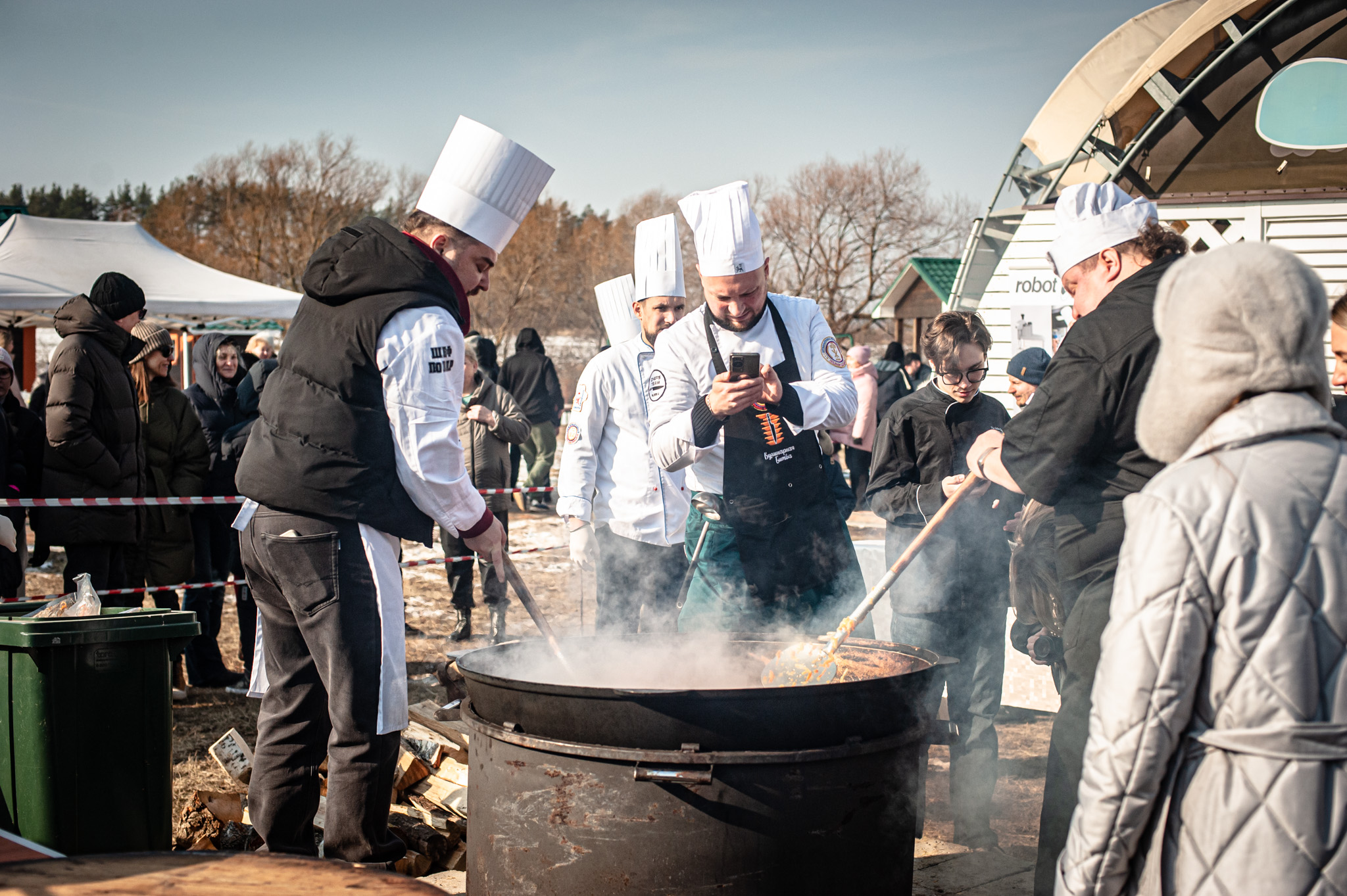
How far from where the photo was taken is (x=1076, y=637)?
9.37 feet

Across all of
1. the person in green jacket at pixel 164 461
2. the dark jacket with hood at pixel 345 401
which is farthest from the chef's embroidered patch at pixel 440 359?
the person in green jacket at pixel 164 461

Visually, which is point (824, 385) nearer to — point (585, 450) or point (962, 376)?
point (962, 376)

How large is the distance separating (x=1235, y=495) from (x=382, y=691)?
2.21 m

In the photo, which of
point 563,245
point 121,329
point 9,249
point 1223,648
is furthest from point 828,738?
point 563,245

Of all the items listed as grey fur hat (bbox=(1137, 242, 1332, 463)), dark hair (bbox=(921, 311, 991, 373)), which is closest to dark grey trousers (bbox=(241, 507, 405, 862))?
grey fur hat (bbox=(1137, 242, 1332, 463))

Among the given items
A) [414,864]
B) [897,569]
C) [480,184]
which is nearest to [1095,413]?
[897,569]

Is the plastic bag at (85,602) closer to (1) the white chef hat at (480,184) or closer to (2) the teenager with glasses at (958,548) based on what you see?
(1) the white chef hat at (480,184)

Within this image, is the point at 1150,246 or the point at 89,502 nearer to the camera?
the point at 1150,246

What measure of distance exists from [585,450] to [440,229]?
189 centimetres

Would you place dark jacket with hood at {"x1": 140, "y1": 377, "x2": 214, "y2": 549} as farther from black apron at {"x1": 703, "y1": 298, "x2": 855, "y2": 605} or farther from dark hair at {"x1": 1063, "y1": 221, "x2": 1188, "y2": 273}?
dark hair at {"x1": 1063, "y1": 221, "x2": 1188, "y2": 273}

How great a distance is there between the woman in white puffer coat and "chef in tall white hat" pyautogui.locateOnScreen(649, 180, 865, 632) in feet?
6.07

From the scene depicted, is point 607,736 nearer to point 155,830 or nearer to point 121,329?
point 155,830

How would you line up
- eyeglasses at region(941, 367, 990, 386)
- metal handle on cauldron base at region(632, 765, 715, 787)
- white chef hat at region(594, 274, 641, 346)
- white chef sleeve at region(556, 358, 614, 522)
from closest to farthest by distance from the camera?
metal handle on cauldron base at region(632, 765, 715, 787), eyeglasses at region(941, 367, 990, 386), white chef sleeve at region(556, 358, 614, 522), white chef hat at region(594, 274, 641, 346)

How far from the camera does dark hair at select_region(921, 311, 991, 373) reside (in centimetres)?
443
